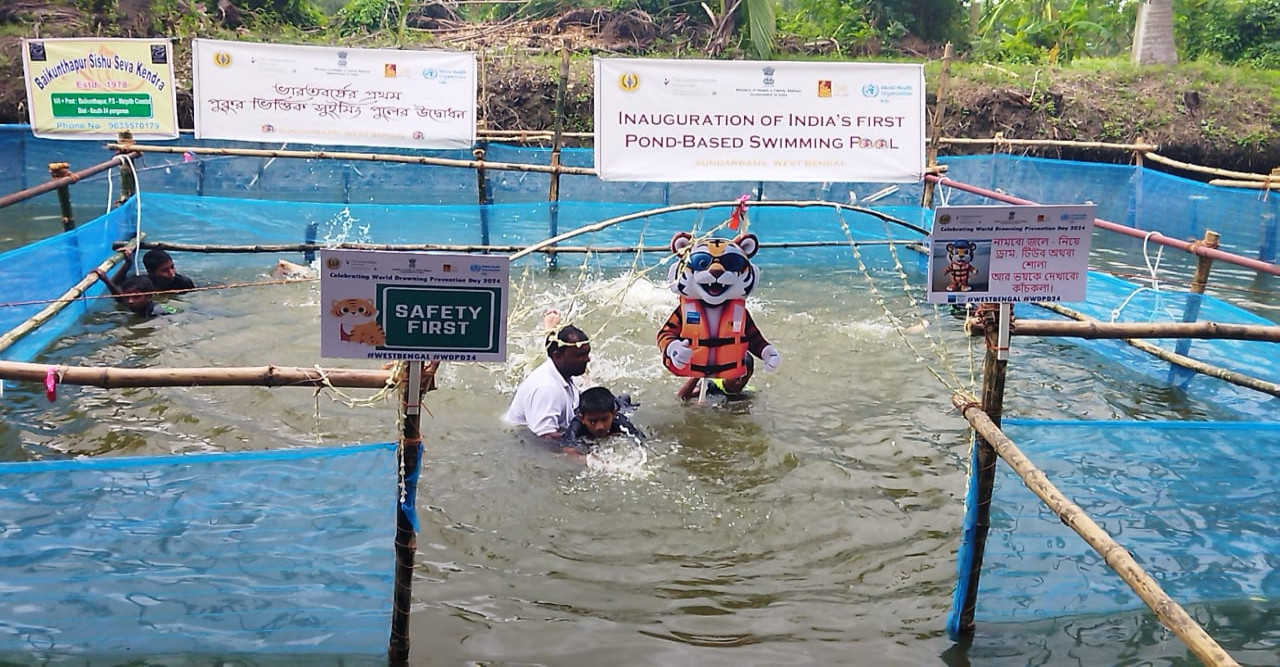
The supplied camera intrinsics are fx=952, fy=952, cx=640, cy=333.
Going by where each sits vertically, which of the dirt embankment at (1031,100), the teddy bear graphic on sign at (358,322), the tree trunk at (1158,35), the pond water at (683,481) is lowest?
the pond water at (683,481)

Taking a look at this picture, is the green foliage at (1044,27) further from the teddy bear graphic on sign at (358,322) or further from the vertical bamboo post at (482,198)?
the teddy bear graphic on sign at (358,322)

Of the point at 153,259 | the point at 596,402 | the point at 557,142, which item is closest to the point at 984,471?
the point at 596,402

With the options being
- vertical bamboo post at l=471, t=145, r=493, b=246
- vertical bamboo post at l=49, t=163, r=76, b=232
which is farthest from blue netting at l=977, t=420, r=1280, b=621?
vertical bamboo post at l=49, t=163, r=76, b=232

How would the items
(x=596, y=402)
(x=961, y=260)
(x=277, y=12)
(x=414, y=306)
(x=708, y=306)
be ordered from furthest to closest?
(x=277, y=12)
(x=708, y=306)
(x=596, y=402)
(x=961, y=260)
(x=414, y=306)

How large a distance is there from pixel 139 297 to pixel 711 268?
513cm

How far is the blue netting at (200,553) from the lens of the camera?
11.0 feet

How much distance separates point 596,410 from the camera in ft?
19.3

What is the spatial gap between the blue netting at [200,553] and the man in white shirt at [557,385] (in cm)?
238

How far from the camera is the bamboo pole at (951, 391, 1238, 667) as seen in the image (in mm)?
2785

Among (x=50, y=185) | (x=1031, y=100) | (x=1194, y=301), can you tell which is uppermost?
(x=1031, y=100)

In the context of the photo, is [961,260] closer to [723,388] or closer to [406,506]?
[406,506]

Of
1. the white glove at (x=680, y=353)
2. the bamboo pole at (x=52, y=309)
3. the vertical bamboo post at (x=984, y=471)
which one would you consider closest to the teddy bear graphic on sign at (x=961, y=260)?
the vertical bamboo post at (x=984, y=471)

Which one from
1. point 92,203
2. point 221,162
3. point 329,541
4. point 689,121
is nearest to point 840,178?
point 689,121

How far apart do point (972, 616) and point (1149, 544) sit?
2.57ft
